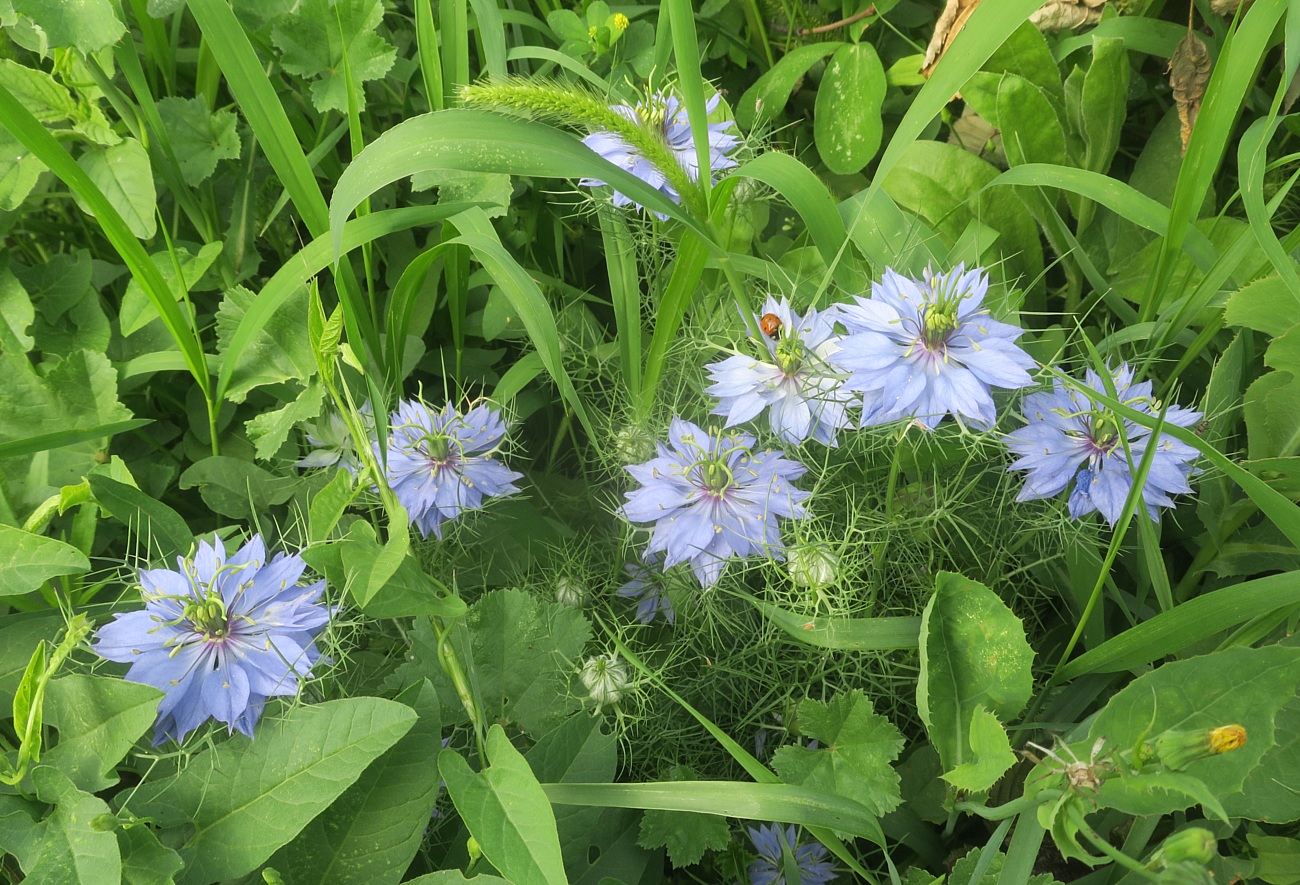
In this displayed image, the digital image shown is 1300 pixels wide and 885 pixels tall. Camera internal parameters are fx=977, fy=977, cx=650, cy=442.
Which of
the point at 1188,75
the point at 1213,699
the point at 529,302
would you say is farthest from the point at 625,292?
the point at 1188,75

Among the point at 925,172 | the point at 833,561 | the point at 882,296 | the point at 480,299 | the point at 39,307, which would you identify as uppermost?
the point at 925,172

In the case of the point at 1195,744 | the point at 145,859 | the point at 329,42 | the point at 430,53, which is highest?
the point at 329,42

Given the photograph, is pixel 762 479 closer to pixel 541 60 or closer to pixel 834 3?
pixel 541 60

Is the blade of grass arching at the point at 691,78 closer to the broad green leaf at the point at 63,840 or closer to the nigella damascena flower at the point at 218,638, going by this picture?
the nigella damascena flower at the point at 218,638

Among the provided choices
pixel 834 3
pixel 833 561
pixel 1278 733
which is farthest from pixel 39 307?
pixel 1278 733

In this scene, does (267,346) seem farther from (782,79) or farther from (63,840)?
(782,79)

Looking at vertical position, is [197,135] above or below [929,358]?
above
